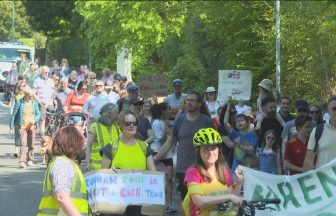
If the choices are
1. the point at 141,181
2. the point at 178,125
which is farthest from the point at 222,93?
the point at 141,181

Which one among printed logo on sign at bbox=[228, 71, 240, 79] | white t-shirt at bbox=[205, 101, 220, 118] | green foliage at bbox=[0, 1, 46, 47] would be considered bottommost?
white t-shirt at bbox=[205, 101, 220, 118]

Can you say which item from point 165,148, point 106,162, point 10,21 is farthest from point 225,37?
point 10,21

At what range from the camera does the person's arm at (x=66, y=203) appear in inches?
234

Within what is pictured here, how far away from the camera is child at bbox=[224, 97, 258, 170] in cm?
1176

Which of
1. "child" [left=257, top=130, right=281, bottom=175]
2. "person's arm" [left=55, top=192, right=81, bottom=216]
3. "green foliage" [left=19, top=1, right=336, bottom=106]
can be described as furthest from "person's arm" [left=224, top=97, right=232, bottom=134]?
"person's arm" [left=55, top=192, right=81, bottom=216]

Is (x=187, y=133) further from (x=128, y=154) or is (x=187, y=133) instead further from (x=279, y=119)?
(x=279, y=119)

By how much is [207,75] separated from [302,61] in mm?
4790

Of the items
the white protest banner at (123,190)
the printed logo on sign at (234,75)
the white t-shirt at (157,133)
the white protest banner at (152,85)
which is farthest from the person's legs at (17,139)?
the white protest banner at (123,190)

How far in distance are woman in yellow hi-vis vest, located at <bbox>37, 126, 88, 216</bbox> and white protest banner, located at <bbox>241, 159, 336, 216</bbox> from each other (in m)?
3.42

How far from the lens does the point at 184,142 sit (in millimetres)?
10102

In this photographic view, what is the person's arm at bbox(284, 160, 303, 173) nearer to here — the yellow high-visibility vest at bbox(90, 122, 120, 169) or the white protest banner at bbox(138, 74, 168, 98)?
the yellow high-visibility vest at bbox(90, 122, 120, 169)

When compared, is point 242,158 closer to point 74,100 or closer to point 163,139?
point 163,139

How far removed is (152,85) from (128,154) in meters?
9.81

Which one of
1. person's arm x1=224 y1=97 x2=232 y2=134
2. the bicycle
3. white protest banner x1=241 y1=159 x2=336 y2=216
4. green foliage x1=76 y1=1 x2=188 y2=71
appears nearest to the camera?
the bicycle
